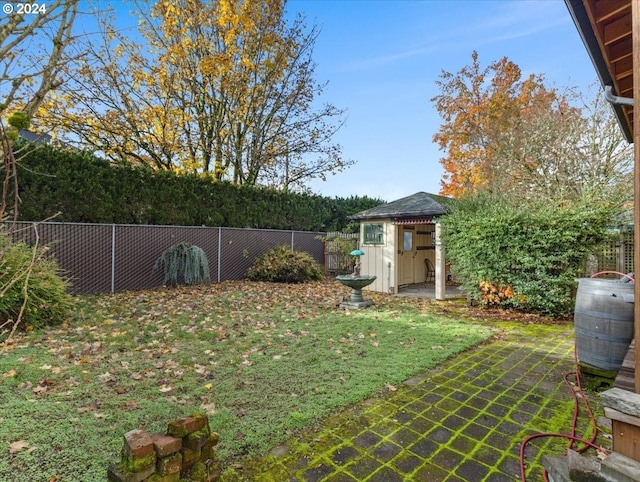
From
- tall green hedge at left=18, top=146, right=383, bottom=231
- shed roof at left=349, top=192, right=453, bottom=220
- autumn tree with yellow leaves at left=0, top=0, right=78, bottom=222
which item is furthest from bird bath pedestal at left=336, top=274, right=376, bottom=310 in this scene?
autumn tree with yellow leaves at left=0, top=0, right=78, bottom=222

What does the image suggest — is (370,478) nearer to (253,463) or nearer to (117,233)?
(253,463)

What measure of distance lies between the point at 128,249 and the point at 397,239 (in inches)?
278

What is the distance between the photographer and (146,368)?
11.9 ft

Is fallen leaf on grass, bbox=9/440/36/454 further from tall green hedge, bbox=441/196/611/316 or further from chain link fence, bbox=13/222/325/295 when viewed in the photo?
tall green hedge, bbox=441/196/611/316

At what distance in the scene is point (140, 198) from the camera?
8789 millimetres

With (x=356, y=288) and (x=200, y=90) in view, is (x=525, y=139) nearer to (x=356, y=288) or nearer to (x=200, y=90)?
(x=356, y=288)

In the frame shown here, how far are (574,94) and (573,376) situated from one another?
40.8 feet

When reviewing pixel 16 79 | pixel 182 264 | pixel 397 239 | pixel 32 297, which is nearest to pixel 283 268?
pixel 182 264

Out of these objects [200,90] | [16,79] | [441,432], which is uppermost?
[200,90]

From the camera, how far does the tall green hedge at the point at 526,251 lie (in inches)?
247

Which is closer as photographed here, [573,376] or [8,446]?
[8,446]

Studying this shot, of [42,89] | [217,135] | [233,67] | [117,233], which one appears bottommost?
[117,233]

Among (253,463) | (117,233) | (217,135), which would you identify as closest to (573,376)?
(253,463)

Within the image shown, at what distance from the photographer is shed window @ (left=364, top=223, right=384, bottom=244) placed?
9.48 m
